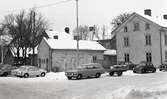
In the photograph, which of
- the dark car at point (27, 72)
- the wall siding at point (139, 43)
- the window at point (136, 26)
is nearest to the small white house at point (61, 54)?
the wall siding at point (139, 43)

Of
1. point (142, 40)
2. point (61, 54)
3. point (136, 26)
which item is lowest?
point (61, 54)

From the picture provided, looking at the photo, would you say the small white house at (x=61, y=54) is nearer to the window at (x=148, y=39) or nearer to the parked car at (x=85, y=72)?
the window at (x=148, y=39)

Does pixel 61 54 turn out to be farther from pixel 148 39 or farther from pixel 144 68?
pixel 144 68

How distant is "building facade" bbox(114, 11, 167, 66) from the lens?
4697cm

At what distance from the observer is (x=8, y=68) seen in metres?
40.6

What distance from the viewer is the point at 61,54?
48094mm

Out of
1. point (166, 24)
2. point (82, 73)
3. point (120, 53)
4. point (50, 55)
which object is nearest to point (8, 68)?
point (50, 55)

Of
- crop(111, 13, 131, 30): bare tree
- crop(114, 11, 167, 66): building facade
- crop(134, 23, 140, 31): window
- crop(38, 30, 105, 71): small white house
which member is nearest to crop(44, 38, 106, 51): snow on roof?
crop(38, 30, 105, 71): small white house

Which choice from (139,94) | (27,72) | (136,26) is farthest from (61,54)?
(139,94)

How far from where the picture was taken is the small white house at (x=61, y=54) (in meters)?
47.3

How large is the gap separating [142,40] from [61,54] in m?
14.5

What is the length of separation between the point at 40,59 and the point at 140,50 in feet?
58.9

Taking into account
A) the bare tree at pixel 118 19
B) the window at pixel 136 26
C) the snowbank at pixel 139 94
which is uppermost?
the bare tree at pixel 118 19

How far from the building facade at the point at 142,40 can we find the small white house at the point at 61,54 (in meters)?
5.25
